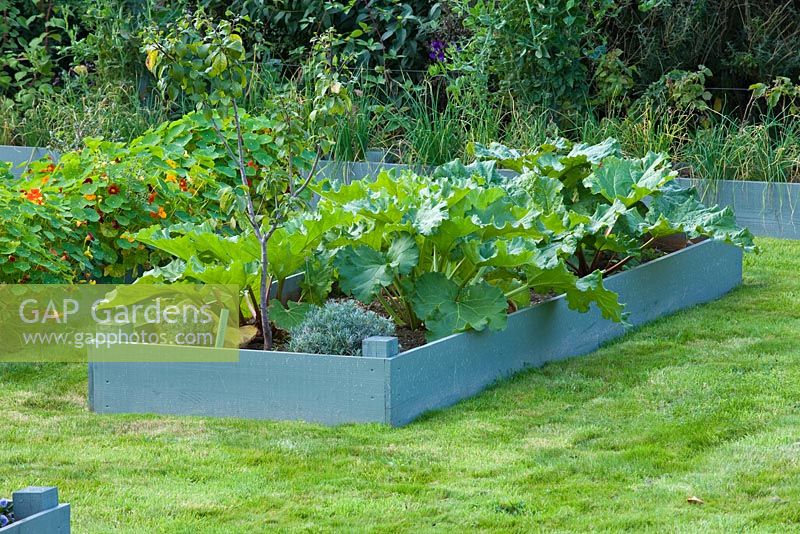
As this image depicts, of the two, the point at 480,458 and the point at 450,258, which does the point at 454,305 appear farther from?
the point at 480,458

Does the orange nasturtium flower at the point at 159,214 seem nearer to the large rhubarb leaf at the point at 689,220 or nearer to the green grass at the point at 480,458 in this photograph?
the green grass at the point at 480,458

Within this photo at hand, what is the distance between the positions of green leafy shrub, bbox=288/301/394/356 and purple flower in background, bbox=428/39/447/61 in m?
5.80

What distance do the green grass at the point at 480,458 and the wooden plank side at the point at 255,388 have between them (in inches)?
4.8

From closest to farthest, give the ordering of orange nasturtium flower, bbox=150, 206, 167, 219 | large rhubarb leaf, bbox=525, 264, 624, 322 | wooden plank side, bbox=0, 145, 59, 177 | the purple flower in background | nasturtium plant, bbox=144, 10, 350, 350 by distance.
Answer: nasturtium plant, bbox=144, 10, 350, 350 < large rhubarb leaf, bbox=525, 264, 624, 322 < orange nasturtium flower, bbox=150, 206, 167, 219 < wooden plank side, bbox=0, 145, 59, 177 < the purple flower in background

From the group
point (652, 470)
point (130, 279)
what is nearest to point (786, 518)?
Answer: point (652, 470)

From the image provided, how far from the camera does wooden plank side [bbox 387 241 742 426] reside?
4961 mm

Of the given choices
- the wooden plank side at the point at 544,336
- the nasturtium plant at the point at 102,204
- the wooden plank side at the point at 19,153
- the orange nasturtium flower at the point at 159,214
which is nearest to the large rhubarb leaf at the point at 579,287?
the wooden plank side at the point at 544,336

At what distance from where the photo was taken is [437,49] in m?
10.7

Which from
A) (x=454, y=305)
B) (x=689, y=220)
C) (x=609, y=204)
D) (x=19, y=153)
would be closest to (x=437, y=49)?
(x=19, y=153)

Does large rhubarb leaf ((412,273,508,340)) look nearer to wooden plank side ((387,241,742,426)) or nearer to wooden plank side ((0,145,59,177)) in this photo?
wooden plank side ((387,241,742,426))

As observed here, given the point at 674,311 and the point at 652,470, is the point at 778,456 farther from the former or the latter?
the point at 674,311

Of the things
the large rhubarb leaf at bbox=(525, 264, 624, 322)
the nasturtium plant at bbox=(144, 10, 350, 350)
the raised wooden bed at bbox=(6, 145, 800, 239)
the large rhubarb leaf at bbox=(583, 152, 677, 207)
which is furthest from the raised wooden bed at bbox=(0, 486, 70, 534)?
the raised wooden bed at bbox=(6, 145, 800, 239)

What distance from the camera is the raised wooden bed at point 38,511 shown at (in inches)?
120

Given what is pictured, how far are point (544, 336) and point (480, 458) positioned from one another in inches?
58.5
